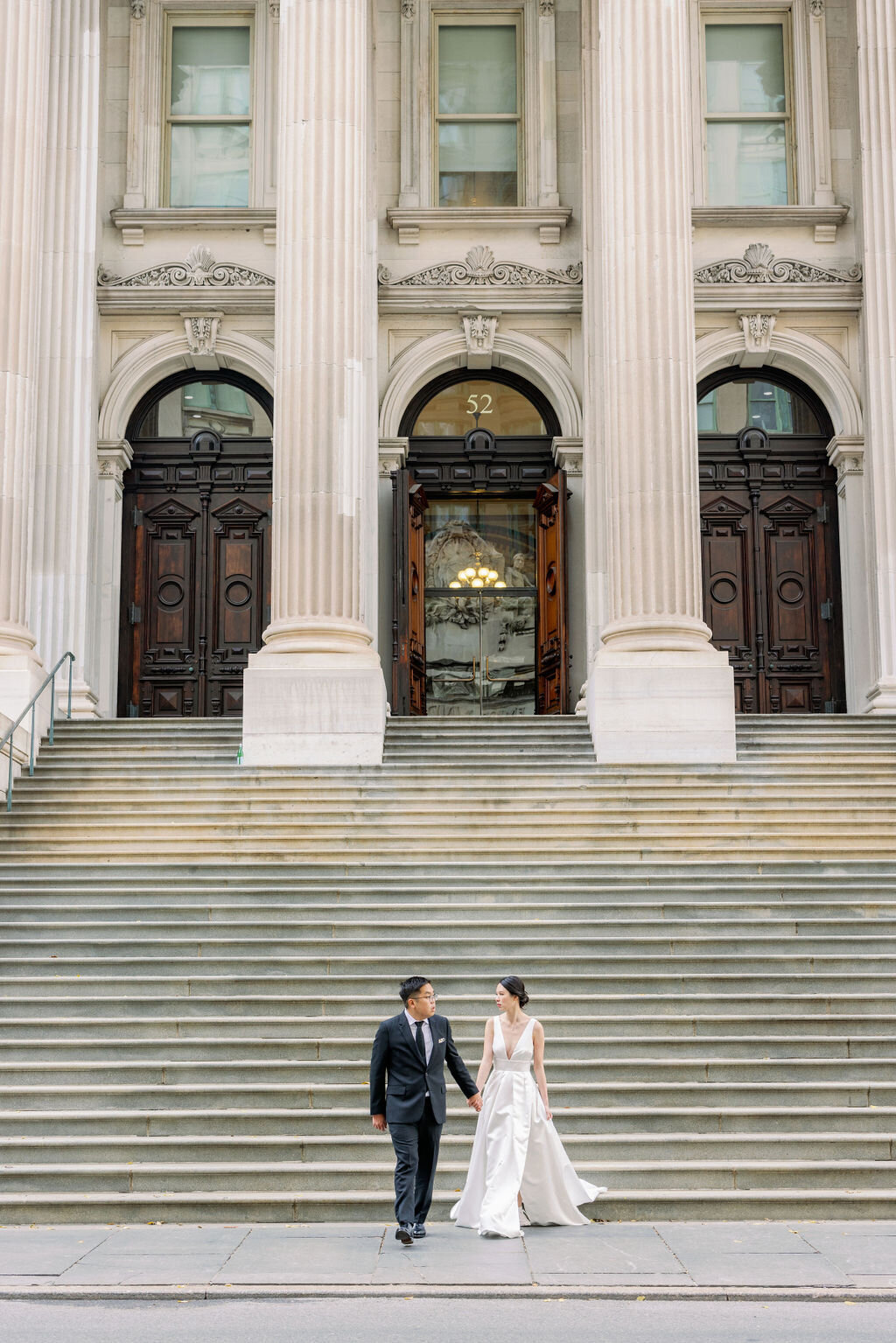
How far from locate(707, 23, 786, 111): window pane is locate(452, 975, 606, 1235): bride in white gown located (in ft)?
55.6

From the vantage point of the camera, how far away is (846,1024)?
11.3m

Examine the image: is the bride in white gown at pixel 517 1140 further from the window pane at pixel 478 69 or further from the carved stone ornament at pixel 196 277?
the window pane at pixel 478 69

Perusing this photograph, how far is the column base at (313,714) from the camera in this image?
55.5ft

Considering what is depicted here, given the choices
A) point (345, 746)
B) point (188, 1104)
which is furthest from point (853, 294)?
point (188, 1104)

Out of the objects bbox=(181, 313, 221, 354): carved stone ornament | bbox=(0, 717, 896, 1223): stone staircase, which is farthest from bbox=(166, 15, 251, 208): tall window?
bbox=(0, 717, 896, 1223): stone staircase

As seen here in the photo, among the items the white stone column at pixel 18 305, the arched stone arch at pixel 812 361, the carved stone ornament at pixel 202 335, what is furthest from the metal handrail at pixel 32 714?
→ the arched stone arch at pixel 812 361

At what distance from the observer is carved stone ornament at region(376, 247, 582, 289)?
22109 mm

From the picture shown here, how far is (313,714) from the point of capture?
17047 millimetres

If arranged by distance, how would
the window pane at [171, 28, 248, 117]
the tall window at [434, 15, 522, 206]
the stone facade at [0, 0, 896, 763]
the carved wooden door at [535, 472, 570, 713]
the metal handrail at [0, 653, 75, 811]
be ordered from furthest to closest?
the window pane at [171, 28, 248, 117] < the tall window at [434, 15, 522, 206] < the carved wooden door at [535, 472, 570, 713] < the stone facade at [0, 0, 896, 763] < the metal handrail at [0, 653, 75, 811]

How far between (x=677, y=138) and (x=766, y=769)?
7181 millimetres

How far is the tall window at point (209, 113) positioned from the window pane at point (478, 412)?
12.5 ft

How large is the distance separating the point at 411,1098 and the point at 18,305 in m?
12.1

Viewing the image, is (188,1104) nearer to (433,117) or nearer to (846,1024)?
(846,1024)

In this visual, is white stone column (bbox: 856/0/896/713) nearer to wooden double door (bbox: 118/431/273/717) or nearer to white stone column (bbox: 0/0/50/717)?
wooden double door (bbox: 118/431/273/717)
